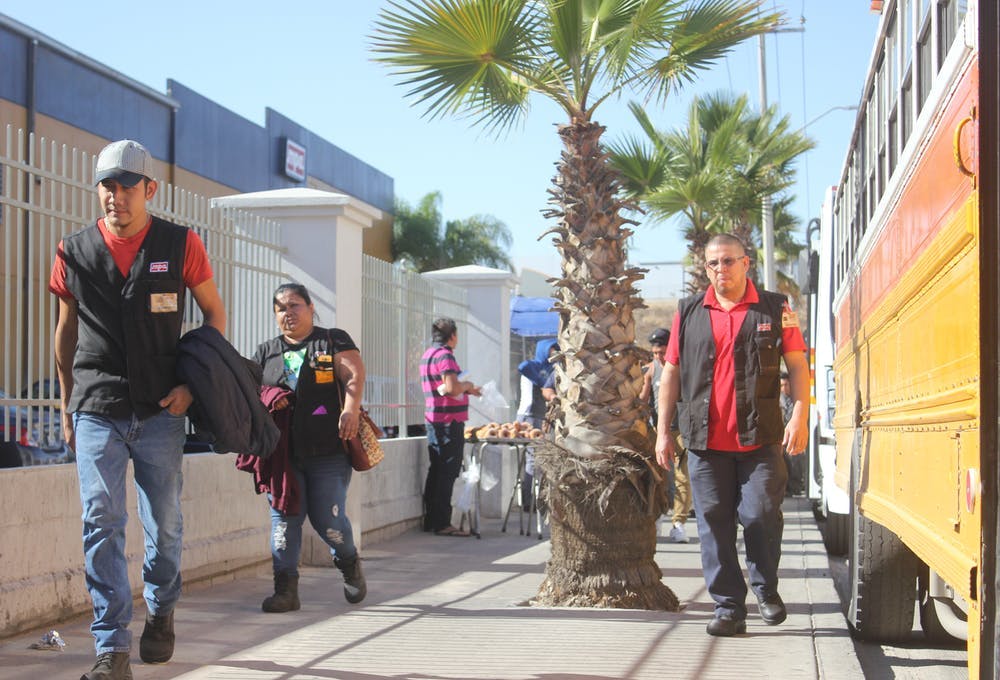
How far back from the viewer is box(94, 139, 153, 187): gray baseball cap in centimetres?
501

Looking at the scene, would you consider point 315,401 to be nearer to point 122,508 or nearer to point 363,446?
point 363,446

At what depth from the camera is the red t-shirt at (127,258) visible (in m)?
5.08

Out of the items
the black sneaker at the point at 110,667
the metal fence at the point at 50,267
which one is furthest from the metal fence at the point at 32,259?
the black sneaker at the point at 110,667

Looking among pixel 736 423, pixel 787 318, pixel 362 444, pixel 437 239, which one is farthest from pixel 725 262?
pixel 437 239

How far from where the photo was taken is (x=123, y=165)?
501 centimetres

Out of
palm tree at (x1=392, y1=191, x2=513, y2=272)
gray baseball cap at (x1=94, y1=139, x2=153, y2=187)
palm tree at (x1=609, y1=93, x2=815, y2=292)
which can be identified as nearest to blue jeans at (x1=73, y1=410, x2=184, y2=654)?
gray baseball cap at (x1=94, y1=139, x2=153, y2=187)

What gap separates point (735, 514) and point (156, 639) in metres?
3.10

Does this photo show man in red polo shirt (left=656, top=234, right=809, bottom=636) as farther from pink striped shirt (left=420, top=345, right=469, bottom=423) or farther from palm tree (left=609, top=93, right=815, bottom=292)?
palm tree (left=609, top=93, right=815, bottom=292)

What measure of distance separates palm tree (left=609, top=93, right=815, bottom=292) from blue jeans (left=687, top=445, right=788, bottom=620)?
12968 millimetres

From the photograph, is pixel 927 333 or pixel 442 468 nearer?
pixel 927 333

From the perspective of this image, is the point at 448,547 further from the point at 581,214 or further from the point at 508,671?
the point at 508,671

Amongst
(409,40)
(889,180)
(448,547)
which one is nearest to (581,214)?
(409,40)

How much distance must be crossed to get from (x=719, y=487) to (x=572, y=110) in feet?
9.08

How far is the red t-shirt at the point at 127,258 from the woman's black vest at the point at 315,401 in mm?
2212
